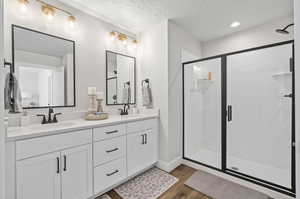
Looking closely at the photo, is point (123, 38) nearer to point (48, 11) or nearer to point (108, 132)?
Result: point (48, 11)

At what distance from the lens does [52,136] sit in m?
1.27

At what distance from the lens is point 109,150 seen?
168 centimetres

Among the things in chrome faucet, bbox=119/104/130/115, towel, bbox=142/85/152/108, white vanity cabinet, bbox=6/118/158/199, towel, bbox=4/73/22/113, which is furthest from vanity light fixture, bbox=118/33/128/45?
towel, bbox=4/73/22/113

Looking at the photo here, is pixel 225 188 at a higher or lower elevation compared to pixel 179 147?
lower

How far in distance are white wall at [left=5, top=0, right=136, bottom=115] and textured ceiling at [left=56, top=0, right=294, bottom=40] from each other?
17 cm

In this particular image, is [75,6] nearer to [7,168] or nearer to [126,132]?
[126,132]

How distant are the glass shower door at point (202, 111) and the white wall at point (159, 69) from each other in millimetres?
503

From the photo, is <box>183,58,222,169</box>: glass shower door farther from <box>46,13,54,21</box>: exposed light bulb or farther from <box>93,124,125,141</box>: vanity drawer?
<box>46,13,54,21</box>: exposed light bulb

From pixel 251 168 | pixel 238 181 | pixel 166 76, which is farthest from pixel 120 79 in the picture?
pixel 251 168

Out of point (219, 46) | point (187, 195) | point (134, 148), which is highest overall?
point (219, 46)

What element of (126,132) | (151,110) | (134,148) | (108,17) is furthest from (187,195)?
(108,17)

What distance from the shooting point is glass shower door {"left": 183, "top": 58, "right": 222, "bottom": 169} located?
8.05 ft

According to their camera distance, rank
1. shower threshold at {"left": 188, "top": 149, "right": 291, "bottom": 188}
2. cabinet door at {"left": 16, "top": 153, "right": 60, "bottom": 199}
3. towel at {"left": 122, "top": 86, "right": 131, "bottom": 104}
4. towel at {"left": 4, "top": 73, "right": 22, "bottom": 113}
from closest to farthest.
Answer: cabinet door at {"left": 16, "top": 153, "right": 60, "bottom": 199}, towel at {"left": 4, "top": 73, "right": 22, "bottom": 113}, shower threshold at {"left": 188, "top": 149, "right": 291, "bottom": 188}, towel at {"left": 122, "top": 86, "right": 131, "bottom": 104}

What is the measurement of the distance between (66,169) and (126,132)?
767mm
